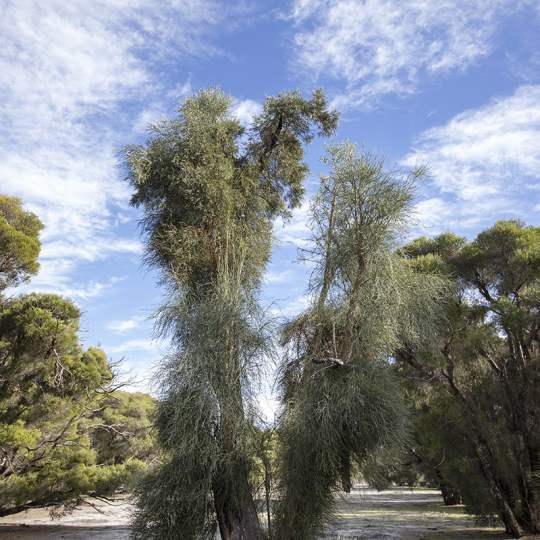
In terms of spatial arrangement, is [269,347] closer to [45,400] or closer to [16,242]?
[16,242]

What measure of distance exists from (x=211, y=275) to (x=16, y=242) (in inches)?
223

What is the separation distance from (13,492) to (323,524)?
9.65 metres

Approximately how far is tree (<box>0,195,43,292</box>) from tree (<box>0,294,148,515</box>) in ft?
2.09

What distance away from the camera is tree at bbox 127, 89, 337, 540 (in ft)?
24.4

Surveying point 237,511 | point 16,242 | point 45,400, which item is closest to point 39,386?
point 45,400

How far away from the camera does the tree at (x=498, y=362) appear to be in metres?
12.8

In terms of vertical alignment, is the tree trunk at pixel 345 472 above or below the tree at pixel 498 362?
below

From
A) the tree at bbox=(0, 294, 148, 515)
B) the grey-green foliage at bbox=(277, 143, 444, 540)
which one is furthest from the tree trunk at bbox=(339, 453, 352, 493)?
the tree at bbox=(0, 294, 148, 515)

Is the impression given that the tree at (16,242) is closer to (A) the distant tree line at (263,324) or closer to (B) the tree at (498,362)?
(A) the distant tree line at (263,324)

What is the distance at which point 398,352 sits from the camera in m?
12.4

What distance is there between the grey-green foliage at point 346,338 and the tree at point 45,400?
696cm

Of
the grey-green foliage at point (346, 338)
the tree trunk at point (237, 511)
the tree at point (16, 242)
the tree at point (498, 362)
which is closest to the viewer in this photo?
the grey-green foliage at point (346, 338)

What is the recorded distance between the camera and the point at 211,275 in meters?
8.97

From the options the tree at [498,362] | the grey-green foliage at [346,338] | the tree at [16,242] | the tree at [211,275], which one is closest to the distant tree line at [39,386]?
the tree at [16,242]
